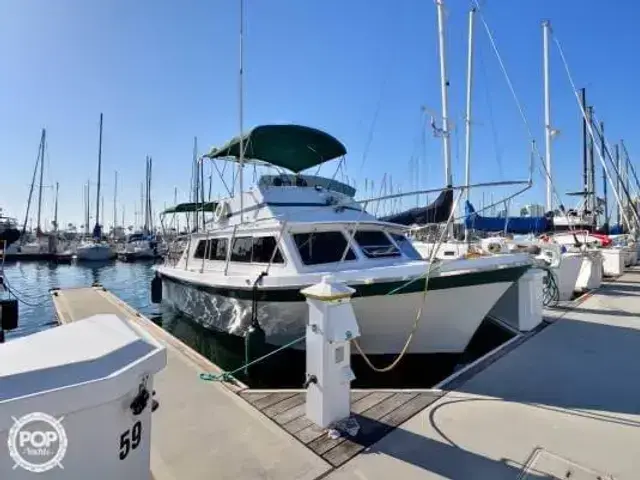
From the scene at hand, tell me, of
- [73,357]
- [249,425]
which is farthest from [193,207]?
[73,357]

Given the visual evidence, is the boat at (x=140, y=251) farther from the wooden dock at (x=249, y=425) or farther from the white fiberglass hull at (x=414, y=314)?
the wooden dock at (x=249, y=425)

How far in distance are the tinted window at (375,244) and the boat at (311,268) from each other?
2 cm

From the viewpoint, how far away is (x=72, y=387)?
1443 millimetres

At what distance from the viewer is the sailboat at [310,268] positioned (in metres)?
5.60

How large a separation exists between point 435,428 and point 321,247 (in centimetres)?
379

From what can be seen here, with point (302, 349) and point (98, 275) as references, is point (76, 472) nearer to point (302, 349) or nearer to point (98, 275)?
point (302, 349)

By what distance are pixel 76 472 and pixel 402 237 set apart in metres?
7.10

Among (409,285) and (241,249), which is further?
(241,249)

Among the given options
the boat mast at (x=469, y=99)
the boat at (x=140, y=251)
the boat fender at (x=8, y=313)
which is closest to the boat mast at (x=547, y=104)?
the boat mast at (x=469, y=99)

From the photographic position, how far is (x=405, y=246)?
792 cm

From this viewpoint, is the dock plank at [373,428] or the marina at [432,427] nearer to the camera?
the marina at [432,427]

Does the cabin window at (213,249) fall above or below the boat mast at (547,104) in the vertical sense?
below

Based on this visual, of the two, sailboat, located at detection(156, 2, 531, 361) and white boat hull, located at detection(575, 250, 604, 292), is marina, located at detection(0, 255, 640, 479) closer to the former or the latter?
sailboat, located at detection(156, 2, 531, 361)

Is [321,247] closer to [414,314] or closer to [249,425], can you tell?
[414,314]
